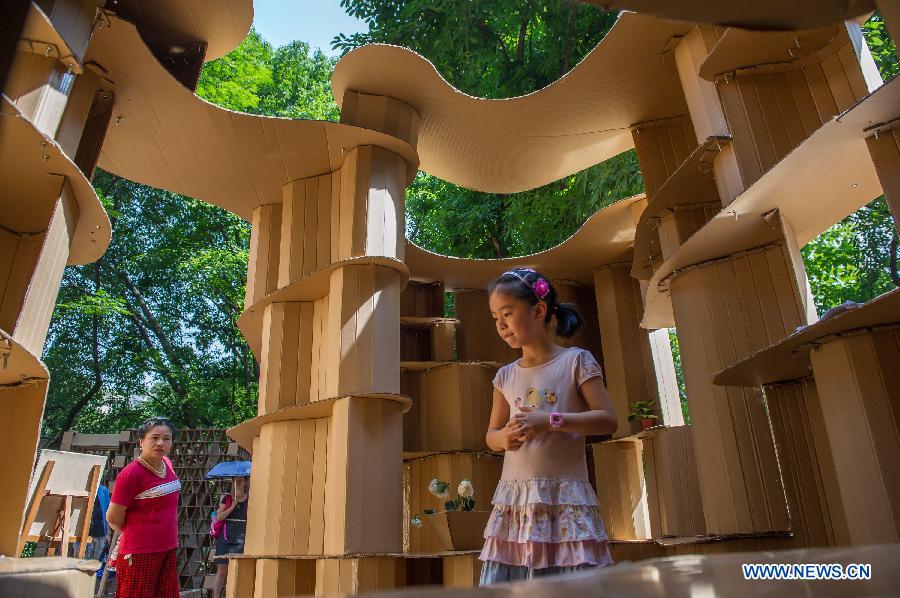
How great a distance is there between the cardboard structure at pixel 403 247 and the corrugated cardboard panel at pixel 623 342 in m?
0.07

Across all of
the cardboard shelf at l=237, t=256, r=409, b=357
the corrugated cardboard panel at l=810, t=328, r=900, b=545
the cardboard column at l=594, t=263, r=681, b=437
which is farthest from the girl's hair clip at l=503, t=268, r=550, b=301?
the cardboard column at l=594, t=263, r=681, b=437

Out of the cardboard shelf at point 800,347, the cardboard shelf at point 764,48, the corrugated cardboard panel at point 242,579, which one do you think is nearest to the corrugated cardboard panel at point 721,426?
the cardboard shelf at point 800,347

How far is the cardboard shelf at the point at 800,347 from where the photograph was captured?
2.54 m

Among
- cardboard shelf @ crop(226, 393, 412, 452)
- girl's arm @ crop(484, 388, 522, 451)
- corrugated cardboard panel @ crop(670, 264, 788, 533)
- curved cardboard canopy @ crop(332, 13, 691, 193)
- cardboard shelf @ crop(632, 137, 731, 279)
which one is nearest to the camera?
girl's arm @ crop(484, 388, 522, 451)

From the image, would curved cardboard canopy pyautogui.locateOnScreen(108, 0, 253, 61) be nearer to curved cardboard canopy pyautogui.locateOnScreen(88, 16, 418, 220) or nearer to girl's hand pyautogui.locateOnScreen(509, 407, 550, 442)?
curved cardboard canopy pyautogui.locateOnScreen(88, 16, 418, 220)

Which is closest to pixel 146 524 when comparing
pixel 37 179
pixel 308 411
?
pixel 308 411

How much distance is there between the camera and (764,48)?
406cm

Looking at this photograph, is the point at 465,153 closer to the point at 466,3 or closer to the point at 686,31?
the point at 686,31

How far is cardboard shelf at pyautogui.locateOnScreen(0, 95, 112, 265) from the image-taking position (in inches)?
A: 131

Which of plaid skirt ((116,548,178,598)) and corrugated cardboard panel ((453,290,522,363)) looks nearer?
plaid skirt ((116,548,178,598))

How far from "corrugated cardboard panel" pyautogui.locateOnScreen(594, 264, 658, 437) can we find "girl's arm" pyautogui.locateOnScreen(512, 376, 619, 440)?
17.1 ft

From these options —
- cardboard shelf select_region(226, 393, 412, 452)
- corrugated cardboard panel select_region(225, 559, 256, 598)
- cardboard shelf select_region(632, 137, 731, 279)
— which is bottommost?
corrugated cardboard panel select_region(225, 559, 256, 598)

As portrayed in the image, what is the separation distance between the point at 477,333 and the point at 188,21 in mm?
4901

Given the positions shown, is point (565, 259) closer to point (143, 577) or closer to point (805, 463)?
point (805, 463)
